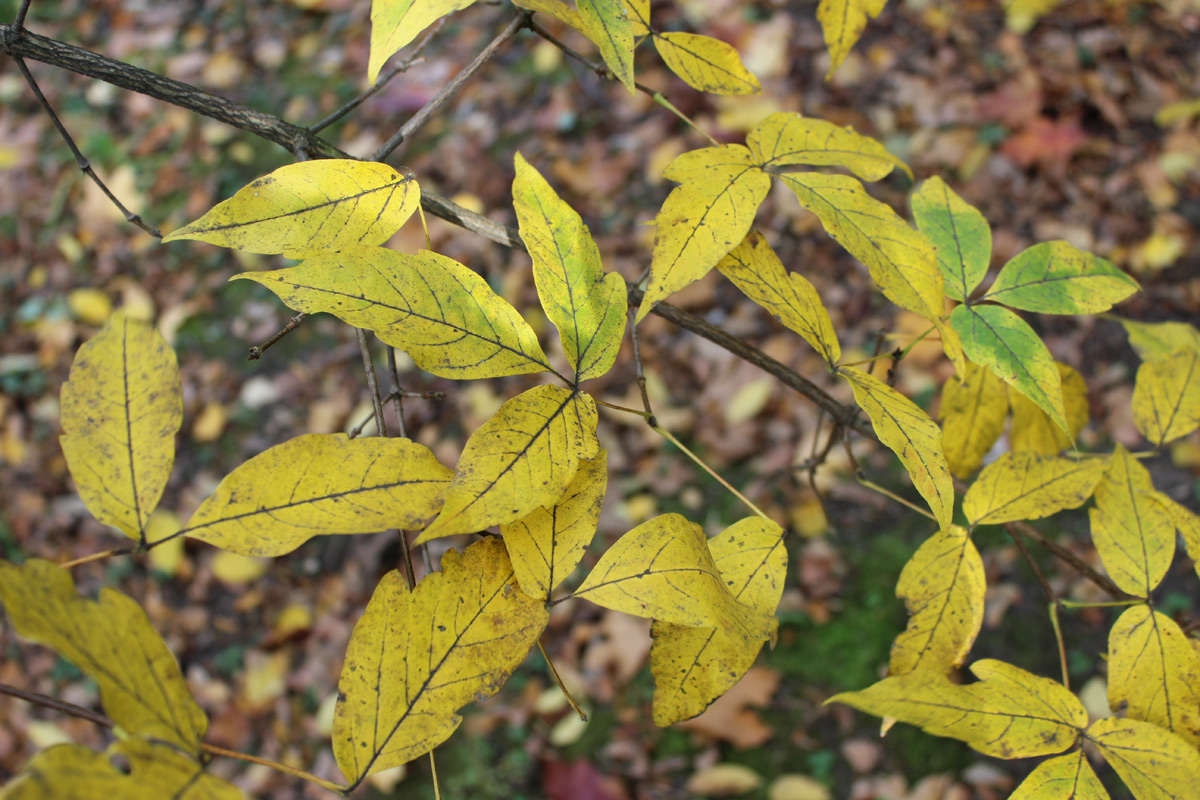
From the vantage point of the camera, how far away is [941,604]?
70 centimetres

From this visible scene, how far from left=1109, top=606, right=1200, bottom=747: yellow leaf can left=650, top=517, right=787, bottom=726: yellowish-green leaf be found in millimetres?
314

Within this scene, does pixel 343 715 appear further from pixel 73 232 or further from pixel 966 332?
pixel 73 232

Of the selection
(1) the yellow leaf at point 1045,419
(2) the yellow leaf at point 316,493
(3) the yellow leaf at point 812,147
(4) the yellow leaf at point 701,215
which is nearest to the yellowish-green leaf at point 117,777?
(2) the yellow leaf at point 316,493

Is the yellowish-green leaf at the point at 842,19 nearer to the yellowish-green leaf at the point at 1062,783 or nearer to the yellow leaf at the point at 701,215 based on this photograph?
the yellow leaf at the point at 701,215

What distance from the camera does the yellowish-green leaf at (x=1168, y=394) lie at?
2.78 feet

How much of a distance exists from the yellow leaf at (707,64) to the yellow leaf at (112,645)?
68cm

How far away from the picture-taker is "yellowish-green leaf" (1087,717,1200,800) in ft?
1.96

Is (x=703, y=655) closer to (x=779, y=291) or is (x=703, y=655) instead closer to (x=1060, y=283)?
(x=779, y=291)

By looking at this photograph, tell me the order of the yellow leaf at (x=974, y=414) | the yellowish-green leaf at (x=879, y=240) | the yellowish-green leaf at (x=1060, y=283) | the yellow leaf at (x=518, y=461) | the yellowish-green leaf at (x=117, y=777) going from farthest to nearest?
the yellow leaf at (x=974, y=414) < the yellowish-green leaf at (x=1060, y=283) < the yellowish-green leaf at (x=879, y=240) < the yellow leaf at (x=518, y=461) < the yellowish-green leaf at (x=117, y=777)

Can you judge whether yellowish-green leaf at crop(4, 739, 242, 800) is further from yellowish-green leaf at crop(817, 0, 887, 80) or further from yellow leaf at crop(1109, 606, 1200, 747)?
yellowish-green leaf at crop(817, 0, 887, 80)

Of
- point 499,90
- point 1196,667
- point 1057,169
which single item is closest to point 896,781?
point 1196,667

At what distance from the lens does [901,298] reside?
0.64m

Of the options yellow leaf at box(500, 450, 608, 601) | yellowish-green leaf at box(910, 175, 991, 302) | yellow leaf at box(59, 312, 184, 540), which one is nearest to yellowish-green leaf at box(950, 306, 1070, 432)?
yellowish-green leaf at box(910, 175, 991, 302)

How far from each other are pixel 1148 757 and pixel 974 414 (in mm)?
392
